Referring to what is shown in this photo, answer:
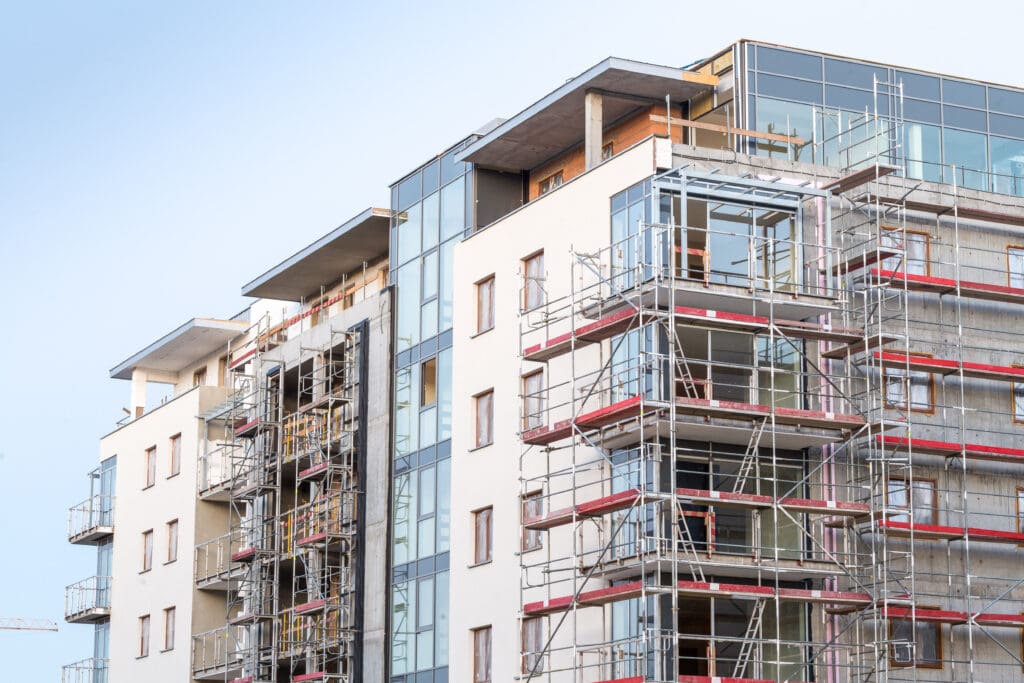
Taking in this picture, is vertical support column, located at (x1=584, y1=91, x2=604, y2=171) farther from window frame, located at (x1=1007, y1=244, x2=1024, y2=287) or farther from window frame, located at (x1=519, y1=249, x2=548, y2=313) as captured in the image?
window frame, located at (x1=1007, y1=244, x2=1024, y2=287)

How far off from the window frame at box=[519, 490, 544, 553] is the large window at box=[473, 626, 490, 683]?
239cm

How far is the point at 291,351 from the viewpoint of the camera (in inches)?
2133

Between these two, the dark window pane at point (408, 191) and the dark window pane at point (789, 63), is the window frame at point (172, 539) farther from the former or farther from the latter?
the dark window pane at point (789, 63)

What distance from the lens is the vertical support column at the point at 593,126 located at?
4191 cm

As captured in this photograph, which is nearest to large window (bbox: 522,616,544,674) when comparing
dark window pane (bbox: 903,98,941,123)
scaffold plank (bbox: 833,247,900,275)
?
scaffold plank (bbox: 833,247,900,275)

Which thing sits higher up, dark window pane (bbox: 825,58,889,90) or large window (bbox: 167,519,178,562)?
dark window pane (bbox: 825,58,889,90)

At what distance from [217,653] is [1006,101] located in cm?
A: 2772

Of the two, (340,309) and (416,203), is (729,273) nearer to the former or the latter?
(416,203)

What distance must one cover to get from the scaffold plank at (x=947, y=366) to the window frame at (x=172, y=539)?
93.2ft

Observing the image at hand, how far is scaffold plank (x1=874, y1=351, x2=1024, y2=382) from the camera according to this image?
126 feet

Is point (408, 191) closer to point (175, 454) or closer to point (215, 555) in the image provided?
point (215, 555)

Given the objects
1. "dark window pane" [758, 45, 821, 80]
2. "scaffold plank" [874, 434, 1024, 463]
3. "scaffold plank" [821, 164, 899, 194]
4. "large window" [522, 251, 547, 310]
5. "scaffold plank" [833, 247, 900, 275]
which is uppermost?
"dark window pane" [758, 45, 821, 80]

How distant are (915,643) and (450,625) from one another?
11.3 metres

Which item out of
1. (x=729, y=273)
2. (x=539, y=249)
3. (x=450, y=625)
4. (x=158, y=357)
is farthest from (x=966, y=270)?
(x=158, y=357)
